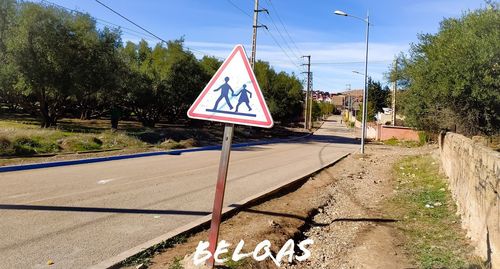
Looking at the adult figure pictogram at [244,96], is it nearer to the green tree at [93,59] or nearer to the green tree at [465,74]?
the green tree at [465,74]

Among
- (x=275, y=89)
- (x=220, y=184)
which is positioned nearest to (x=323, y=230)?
(x=220, y=184)

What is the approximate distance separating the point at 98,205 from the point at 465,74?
1296cm

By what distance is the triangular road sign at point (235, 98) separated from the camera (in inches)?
179

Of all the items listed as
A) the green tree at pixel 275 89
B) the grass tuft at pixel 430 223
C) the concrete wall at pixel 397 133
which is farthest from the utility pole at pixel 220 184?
the green tree at pixel 275 89

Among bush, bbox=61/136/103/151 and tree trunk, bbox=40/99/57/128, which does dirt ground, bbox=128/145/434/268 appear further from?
tree trunk, bbox=40/99/57/128

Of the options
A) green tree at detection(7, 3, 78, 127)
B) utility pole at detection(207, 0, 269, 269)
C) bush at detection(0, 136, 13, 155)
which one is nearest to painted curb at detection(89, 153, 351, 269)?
utility pole at detection(207, 0, 269, 269)

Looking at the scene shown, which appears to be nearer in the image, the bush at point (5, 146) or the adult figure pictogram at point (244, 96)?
the adult figure pictogram at point (244, 96)

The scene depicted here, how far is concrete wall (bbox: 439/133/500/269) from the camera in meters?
5.46

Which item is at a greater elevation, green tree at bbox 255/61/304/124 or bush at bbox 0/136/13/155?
green tree at bbox 255/61/304/124

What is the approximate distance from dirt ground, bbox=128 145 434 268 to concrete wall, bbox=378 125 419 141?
31686 mm

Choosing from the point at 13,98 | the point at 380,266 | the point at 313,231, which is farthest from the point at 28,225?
the point at 13,98

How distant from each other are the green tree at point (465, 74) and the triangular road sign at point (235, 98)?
41.3 feet

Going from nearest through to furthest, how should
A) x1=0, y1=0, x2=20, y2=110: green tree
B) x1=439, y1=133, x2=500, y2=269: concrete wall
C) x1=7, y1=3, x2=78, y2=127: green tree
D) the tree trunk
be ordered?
x1=439, y1=133, x2=500, y2=269: concrete wall → x1=0, y1=0, x2=20, y2=110: green tree → x1=7, y1=3, x2=78, y2=127: green tree → the tree trunk

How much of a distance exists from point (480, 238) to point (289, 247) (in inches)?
105
